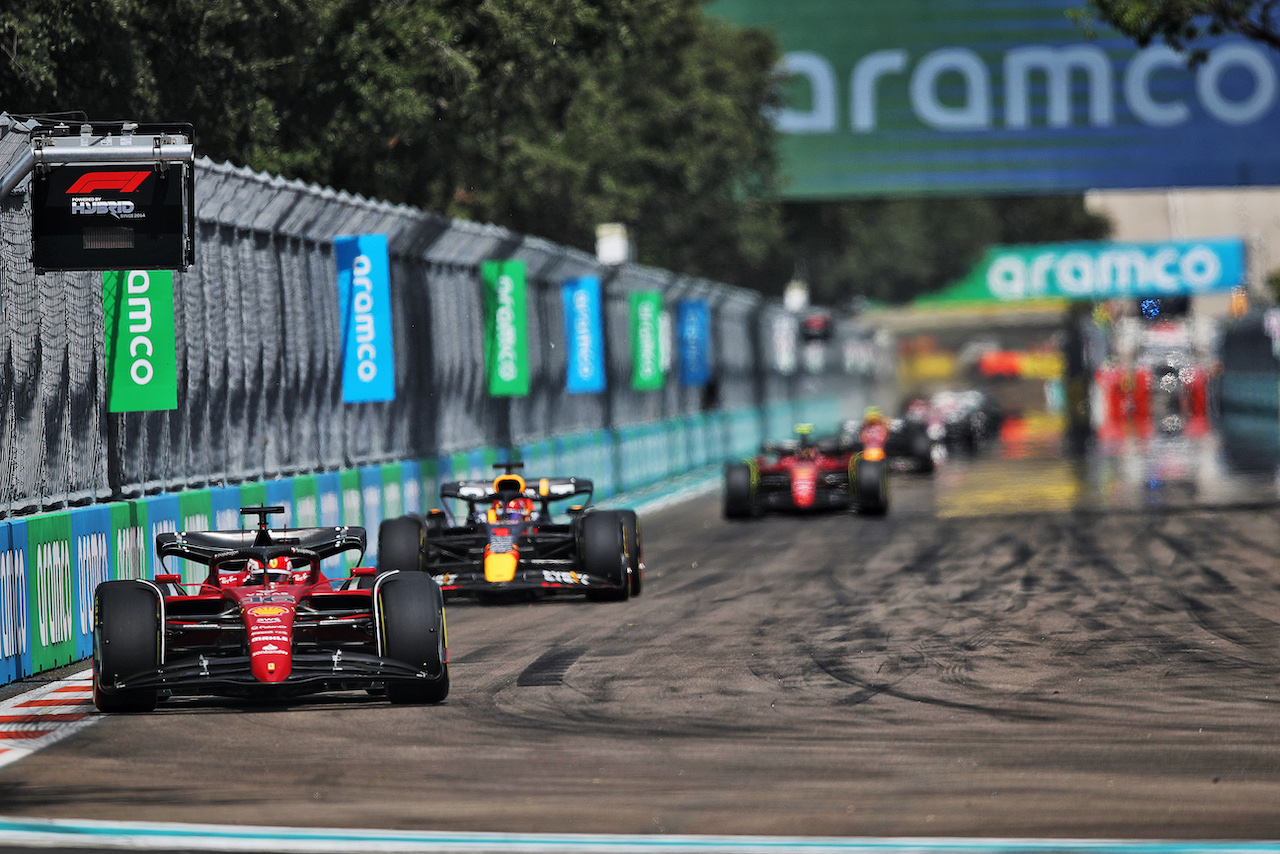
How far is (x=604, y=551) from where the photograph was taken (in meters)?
14.0

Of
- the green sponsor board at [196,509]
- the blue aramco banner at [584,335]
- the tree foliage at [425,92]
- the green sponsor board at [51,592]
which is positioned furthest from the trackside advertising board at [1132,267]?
the green sponsor board at [51,592]

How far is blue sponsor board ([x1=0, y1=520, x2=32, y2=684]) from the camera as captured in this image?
1045cm

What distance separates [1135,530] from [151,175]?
39.2ft

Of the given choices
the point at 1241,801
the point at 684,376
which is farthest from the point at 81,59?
the point at 684,376

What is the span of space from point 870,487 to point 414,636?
13441mm

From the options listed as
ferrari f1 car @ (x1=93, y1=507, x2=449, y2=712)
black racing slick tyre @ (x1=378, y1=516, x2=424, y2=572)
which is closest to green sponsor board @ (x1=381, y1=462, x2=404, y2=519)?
black racing slick tyre @ (x1=378, y1=516, x2=424, y2=572)

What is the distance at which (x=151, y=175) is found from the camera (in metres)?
10.6

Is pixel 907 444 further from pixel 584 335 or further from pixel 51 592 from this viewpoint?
pixel 51 592

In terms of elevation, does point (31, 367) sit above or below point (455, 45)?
below

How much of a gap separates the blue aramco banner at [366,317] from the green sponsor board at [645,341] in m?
12.1

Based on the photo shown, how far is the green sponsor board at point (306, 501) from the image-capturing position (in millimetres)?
15500

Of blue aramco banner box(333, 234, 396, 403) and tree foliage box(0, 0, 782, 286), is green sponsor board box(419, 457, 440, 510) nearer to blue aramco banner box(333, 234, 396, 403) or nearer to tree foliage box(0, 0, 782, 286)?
blue aramco banner box(333, 234, 396, 403)

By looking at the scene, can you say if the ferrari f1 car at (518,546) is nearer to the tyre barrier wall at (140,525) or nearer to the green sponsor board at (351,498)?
the tyre barrier wall at (140,525)

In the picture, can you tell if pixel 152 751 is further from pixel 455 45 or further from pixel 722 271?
pixel 722 271
